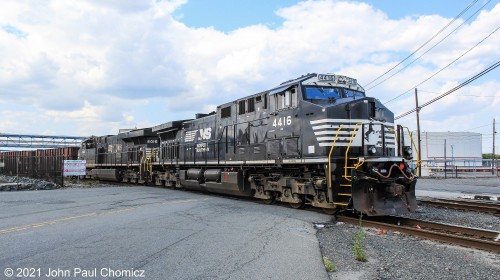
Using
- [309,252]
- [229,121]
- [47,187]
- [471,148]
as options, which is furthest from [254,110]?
[471,148]

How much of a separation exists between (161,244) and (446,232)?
6091 millimetres

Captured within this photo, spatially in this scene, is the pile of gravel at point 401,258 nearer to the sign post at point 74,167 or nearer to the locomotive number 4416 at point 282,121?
the locomotive number 4416 at point 282,121

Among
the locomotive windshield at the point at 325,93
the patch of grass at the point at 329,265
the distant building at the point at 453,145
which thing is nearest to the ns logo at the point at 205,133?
the locomotive windshield at the point at 325,93

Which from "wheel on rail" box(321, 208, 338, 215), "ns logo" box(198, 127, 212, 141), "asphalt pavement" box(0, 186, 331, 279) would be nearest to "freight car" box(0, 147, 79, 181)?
"ns logo" box(198, 127, 212, 141)

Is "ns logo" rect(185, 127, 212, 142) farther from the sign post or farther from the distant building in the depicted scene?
the distant building

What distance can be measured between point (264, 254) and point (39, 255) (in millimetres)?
3491

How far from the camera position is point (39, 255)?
612 cm

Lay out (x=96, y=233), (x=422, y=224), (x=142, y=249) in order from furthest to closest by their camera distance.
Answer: (x=422, y=224) → (x=96, y=233) → (x=142, y=249)

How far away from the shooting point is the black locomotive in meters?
10.0

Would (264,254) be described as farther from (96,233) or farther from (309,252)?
(96,233)

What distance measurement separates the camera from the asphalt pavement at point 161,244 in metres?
5.34

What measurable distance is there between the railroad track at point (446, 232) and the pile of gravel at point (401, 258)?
0.58 ft

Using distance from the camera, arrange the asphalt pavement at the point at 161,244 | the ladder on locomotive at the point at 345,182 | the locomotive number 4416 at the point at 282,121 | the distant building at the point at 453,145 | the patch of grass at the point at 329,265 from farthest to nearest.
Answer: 1. the distant building at the point at 453,145
2. the locomotive number 4416 at the point at 282,121
3. the ladder on locomotive at the point at 345,182
4. the patch of grass at the point at 329,265
5. the asphalt pavement at the point at 161,244

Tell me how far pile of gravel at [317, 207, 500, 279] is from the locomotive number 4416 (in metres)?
4.04
